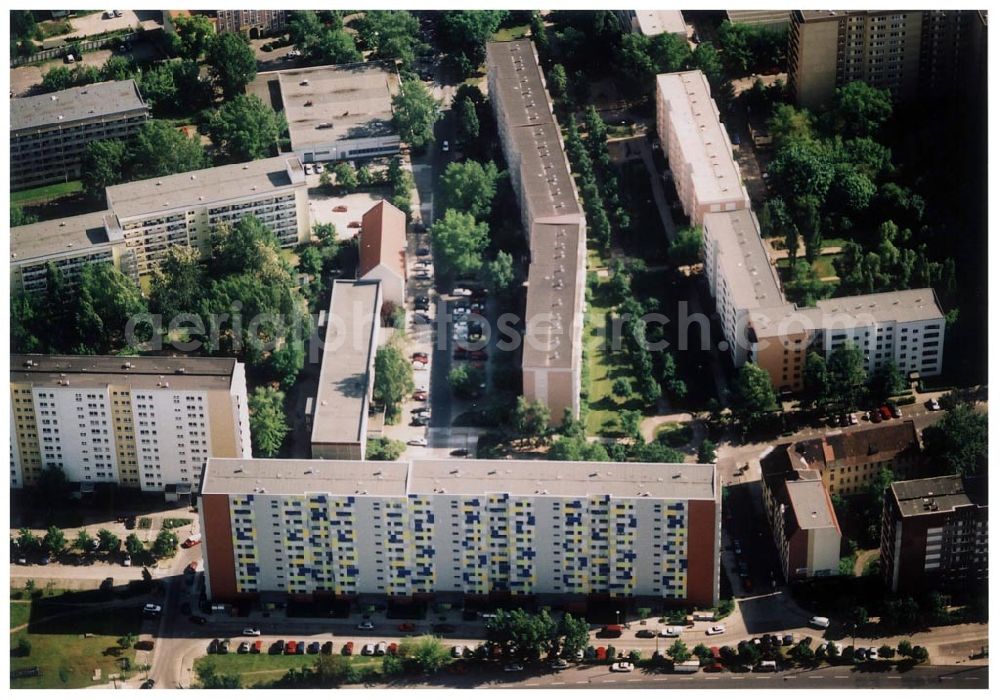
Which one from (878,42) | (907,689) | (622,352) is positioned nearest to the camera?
(907,689)

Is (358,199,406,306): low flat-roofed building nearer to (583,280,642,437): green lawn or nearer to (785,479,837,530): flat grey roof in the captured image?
(583,280,642,437): green lawn

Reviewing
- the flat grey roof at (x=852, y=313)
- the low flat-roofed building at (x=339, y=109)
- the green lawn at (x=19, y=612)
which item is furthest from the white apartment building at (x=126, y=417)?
the flat grey roof at (x=852, y=313)

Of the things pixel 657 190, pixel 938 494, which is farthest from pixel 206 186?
pixel 938 494

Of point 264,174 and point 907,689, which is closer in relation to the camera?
point 907,689

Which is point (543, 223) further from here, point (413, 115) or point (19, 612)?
point (19, 612)

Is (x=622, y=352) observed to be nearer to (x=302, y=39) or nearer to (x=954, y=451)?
(x=954, y=451)

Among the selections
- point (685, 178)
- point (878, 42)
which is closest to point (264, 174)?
point (685, 178)

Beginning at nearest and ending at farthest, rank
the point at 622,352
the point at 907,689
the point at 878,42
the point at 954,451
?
the point at 907,689
the point at 954,451
the point at 622,352
the point at 878,42
